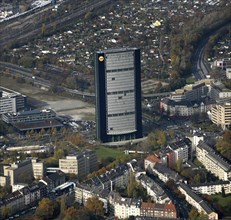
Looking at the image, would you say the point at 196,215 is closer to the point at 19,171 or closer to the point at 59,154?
the point at 19,171

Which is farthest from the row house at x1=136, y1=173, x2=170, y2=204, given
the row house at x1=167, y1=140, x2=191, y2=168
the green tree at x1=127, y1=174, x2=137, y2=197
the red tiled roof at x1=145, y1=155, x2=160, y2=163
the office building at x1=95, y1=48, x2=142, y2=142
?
the office building at x1=95, y1=48, x2=142, y2=142

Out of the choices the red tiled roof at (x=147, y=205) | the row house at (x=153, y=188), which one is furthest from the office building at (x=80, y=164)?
the red tiled roof at (x=147, y=205)

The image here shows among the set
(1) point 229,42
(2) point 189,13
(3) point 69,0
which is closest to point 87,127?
(1) point 229,42

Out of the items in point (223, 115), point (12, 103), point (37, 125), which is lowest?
point (37, 125)

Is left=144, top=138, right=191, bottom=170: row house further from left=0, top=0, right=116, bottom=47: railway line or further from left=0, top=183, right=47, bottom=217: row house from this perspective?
left=0, top=0, right=116, bottom=47: railway line

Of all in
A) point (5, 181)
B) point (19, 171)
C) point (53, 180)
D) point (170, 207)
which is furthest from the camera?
point (19, 171)

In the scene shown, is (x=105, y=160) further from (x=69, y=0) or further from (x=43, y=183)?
(x=69, y=0)

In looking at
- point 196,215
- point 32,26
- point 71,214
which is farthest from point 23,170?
point 32,26
